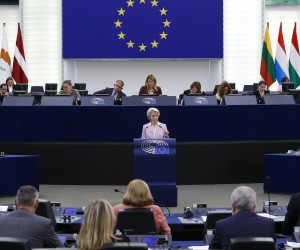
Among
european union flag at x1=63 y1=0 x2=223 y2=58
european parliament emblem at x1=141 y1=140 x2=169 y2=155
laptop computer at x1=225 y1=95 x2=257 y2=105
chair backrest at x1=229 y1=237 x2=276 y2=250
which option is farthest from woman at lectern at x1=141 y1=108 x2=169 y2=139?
european union flag at x1=63 y1=0 x2=223 y2=58

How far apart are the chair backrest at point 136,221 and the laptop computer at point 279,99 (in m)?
9.44

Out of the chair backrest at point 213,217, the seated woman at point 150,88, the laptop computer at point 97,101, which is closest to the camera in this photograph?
the chair backrest at point 213,217

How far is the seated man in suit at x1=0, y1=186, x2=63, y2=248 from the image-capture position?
7070mm

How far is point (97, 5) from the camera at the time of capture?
26.9m

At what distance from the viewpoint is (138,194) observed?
841 cm

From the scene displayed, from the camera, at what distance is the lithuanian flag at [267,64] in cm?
2486

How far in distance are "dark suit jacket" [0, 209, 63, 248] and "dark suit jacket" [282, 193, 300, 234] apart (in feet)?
9.50

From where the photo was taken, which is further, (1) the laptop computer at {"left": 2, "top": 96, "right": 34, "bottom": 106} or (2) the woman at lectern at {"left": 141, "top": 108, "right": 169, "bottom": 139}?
(1) the laptop computer at {"left": 2, "top": 96, "right": 34, "bottom": 106}

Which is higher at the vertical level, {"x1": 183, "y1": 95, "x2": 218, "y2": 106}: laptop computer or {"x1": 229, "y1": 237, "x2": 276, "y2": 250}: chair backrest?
{"x1": 183, "y1": 95, "x2": 218, "y2": 106}: laptop computer

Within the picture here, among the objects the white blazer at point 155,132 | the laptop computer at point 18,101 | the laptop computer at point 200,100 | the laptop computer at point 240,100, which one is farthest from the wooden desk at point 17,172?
the laptop computer at point 240,100

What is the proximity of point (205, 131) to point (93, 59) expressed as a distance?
11.6 m

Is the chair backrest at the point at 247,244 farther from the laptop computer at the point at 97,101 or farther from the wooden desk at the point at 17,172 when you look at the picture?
the laptop computer at the point at 97,101

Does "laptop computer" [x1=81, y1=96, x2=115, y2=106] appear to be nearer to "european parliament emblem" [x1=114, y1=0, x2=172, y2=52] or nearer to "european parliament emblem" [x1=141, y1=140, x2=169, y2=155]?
"european parliament emblem" [x1=141, y1=140, x2=169, y2=155]

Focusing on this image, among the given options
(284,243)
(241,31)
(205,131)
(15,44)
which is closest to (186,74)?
(241,31)
